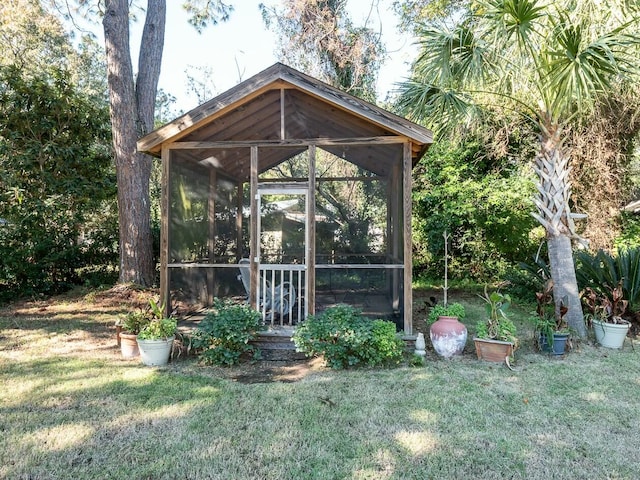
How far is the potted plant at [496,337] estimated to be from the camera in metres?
4.54

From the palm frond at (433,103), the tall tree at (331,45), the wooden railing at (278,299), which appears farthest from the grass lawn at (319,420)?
the tall tree at (331,45)

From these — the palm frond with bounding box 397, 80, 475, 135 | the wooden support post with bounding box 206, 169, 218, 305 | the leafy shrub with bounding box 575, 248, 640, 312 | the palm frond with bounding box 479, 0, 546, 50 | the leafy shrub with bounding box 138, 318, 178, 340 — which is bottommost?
the leafy shrub with bounding box 138, 318, 178, 340

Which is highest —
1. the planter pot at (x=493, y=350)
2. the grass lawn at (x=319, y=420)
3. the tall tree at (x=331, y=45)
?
the tall tree at (x=331, y=45)

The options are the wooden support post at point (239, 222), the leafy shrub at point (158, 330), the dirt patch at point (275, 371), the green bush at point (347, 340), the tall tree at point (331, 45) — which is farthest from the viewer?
the tall tree at point (331, 45)

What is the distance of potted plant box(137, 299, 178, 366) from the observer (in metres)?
4.34

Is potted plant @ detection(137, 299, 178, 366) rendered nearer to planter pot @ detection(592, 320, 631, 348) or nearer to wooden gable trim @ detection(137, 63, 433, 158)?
wooden gable trim @ detection(137, 63, 433, 158)

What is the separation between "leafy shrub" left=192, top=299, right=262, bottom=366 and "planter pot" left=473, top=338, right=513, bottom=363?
8.53 ft

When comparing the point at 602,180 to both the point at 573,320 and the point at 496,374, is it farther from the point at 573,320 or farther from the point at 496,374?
the point at 496,374

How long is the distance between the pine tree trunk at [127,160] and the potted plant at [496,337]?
6.46m

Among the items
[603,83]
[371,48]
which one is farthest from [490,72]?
[371,48]

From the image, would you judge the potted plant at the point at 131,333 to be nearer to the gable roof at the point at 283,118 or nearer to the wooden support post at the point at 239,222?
the gable roof at the point at 283,118

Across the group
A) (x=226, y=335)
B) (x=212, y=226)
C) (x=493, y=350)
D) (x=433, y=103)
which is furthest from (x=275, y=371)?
(x=433, y=103)

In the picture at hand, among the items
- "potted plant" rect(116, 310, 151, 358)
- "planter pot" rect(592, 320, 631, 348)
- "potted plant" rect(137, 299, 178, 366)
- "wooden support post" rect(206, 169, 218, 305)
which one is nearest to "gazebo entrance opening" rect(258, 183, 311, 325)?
"wooden support post" rect(206, 169, 218, 305)

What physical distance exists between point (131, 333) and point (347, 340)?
2507 mm
